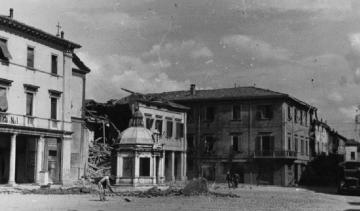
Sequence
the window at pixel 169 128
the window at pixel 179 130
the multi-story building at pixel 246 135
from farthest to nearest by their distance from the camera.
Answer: the window at pixel 179 130, the multi-story building at pixel 246 135, the window at pixel 169 128

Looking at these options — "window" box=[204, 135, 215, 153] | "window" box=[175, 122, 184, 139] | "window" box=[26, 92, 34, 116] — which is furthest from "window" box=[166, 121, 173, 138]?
"window" box=[26, 92, 34, 116]

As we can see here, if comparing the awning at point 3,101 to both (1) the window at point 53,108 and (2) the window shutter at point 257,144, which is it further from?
(2) the window shutter at point 257,144

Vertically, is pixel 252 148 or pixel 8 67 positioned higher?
pixel 8 67

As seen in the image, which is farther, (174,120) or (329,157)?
(329,157)

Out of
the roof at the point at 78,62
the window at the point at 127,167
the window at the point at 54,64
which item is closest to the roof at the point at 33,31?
the window at the point at 54,64

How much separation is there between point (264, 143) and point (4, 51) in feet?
96.6

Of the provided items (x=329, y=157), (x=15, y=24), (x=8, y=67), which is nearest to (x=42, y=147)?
(x=8, y=67)

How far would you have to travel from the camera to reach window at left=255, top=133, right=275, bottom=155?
5356 centimetres

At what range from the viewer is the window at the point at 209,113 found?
5669 cm

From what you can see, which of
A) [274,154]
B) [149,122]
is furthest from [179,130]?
[274,154]

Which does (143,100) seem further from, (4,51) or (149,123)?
(4,51)

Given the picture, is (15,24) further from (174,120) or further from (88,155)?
(174,120)

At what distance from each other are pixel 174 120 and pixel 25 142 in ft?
61.8

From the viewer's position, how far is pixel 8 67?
32969 mm
